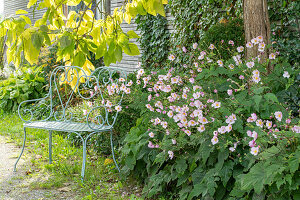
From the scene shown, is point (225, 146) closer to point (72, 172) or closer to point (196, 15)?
point (72, 172)

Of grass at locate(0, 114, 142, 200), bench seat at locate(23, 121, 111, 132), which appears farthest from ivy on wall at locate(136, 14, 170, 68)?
bench seat at locate(23, 121, 111, 132)

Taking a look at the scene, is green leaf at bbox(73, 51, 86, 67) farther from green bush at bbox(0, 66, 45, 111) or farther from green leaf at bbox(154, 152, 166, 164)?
green bush at bbox(0, 66, 45, 111)

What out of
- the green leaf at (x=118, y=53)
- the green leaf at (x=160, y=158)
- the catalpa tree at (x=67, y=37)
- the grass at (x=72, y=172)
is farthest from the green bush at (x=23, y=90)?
the green leaf at (x=118, y=53)

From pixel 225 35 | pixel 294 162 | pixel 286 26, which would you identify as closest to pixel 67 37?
pixel 294 162

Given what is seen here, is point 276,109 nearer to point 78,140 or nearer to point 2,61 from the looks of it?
point 78,140

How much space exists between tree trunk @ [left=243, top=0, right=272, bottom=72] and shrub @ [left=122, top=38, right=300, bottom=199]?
1.21 ft

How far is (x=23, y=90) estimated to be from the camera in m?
7.29

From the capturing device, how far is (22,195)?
342 cm

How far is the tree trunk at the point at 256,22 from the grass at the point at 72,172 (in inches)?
70.7

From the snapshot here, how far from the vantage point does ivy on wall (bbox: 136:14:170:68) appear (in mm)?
5858

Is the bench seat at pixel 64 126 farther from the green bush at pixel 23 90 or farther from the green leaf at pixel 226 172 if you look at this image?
the green bush at pixel 23 90

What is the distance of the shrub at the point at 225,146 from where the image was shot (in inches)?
88.7

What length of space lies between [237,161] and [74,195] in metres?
1.65

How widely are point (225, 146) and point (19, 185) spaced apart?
231 centimetres
